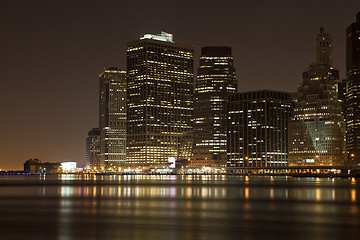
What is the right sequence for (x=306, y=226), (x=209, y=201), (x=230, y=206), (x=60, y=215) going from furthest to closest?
1. (x=209, y=201)
2. (x=230, y=206)
3. (x=60, y=215)
4. (x=306, y=226)

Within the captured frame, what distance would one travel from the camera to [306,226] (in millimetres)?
65438

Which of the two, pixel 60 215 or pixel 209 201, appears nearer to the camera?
pixel 60 215

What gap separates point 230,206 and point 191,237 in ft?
120

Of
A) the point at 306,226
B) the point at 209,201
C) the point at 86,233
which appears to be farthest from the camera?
the point at 209,201

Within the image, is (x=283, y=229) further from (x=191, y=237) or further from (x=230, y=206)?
(x=230, y=206)

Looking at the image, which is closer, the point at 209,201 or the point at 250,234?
the point at 250,234

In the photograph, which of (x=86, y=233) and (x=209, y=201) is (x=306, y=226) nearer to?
(x=86, y=233)

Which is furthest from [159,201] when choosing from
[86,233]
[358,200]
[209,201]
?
[86,233]

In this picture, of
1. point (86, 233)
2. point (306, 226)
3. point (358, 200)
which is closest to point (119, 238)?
point (86, 233)

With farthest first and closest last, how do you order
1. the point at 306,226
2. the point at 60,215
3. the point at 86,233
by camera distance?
1. the point at 60,215
2. the point at 306,226
3. the point at 86,233

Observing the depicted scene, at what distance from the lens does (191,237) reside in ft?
183

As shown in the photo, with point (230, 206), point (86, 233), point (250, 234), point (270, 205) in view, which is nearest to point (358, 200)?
point (270, 205)

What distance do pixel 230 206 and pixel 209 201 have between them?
10.5 m

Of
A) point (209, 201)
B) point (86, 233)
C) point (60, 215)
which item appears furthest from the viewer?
point (209, 201)
